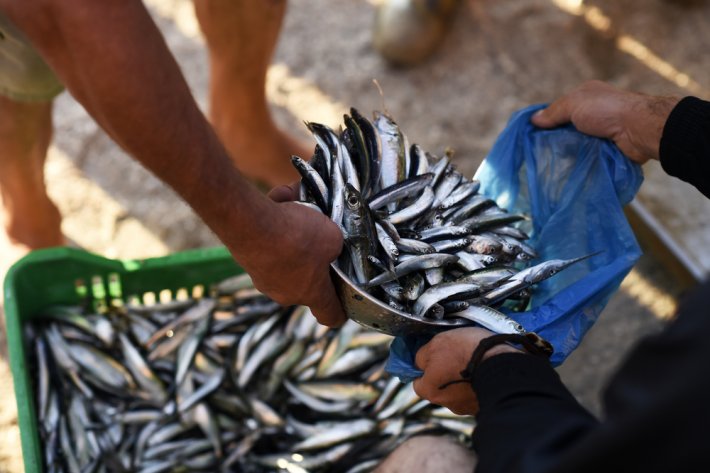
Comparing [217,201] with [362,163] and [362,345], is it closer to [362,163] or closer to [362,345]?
[362,163]

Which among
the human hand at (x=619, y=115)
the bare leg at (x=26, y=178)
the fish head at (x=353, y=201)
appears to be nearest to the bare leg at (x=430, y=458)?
the fish head at (x=353, y=201)

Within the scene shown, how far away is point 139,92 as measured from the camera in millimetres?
1515

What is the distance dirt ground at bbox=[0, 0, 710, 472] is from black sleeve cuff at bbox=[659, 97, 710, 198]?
139 cm

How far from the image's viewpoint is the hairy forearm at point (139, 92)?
148 cm

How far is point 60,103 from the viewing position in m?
4.04

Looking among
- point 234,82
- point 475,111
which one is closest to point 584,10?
point 475,111

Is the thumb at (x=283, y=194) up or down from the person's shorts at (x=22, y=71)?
down

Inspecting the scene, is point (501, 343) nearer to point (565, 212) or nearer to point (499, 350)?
point (499, 350)

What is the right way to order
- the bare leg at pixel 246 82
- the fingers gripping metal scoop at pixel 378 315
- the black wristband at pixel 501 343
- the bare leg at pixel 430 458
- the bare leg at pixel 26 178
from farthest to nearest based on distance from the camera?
the bare leg at pixel 246 82
the bare leg at pixel 26 178
the bare leg at pixel 430 458
the fingers gripping metal scoop at pixel 378 315
the black wristband at pixel 501 343

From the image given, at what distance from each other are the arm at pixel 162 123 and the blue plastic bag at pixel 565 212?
0.49m

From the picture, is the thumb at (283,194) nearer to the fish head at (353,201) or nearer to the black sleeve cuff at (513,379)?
the fish head at (353,201)

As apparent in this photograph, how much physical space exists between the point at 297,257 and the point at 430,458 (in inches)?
30.7

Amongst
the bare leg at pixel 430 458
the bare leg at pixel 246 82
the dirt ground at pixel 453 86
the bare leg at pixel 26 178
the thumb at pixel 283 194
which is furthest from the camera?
the dirt ground at pixel 453 86

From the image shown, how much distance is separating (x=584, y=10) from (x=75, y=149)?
10.6 feet
